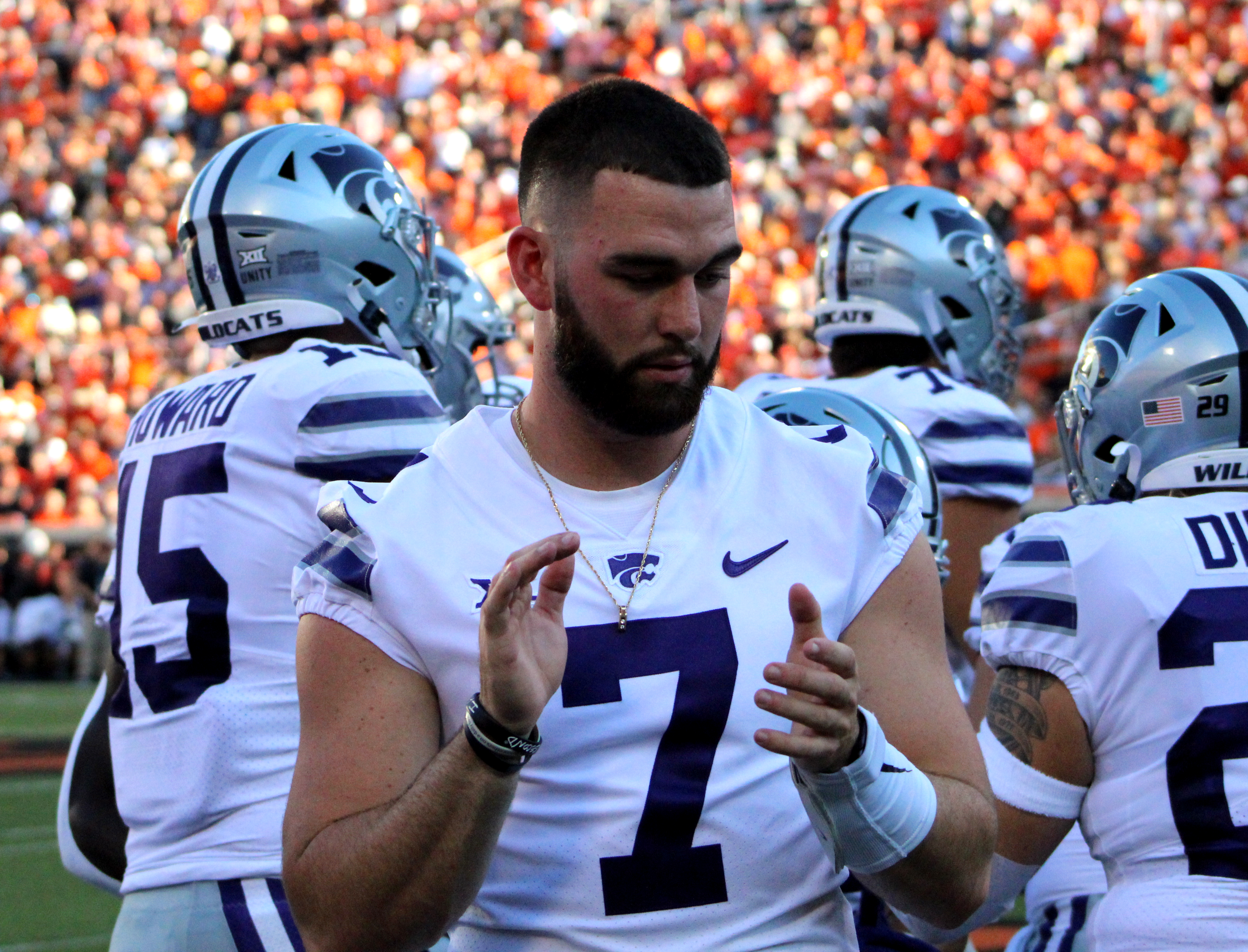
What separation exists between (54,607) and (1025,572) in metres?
12.8

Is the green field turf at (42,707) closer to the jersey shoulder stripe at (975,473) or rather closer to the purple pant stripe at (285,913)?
the jersey shoulder stripe at (975,473)

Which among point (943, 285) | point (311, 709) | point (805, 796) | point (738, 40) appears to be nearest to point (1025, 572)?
point (805, 796)

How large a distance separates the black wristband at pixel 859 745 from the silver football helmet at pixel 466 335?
8.37 feet

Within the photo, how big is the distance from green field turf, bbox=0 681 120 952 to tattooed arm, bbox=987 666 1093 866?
385 cm

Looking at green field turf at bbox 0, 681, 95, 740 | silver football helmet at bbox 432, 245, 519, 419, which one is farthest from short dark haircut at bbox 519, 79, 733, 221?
green field turf at bbox 0, 681, 95, 740

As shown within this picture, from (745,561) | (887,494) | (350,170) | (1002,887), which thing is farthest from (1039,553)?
(350,170)

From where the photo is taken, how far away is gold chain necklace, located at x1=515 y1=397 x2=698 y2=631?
197 cm

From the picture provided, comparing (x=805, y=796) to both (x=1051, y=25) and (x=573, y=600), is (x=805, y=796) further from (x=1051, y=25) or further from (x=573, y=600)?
(x=1051, y=25)

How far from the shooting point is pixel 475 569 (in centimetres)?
198

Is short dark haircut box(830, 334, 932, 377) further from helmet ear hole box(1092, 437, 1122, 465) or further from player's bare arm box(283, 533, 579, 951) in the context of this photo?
player's bare arm box(283, 533, 579, 951)

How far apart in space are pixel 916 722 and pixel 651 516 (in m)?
0.42

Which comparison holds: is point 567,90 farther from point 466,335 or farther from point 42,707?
point 466,335

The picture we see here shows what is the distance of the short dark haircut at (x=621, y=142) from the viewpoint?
203 centimetres

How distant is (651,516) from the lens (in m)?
2.07
